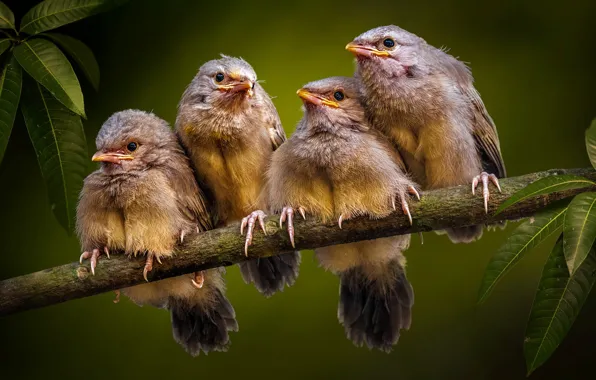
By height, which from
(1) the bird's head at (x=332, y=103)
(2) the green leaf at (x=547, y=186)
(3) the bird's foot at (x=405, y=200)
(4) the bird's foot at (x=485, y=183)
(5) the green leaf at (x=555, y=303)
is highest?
(1) the bird's head at (x=332, y=103)

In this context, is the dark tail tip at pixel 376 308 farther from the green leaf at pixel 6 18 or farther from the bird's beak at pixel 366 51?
the green leaf at pixel 6 18

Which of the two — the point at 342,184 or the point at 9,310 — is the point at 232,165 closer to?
the point at 342,184

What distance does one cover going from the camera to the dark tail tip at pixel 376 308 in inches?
133

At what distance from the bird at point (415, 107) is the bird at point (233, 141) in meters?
0.38

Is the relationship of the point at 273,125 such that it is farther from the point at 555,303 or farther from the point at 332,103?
the point at 555,303

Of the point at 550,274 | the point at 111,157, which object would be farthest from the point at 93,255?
the point at 550,274

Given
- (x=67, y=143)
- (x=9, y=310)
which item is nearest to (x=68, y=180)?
(x=67, y=143)

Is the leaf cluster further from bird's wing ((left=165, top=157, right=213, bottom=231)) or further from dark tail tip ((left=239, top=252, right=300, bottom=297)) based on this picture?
bird's wing ((left=165, top=157, right=213, bottom=231))

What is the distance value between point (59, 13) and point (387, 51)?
109 centimetres

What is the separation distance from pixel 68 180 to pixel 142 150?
11.3 inches

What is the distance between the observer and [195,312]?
3428mm

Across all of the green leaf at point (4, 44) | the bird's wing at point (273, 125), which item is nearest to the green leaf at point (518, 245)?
Answer: the bird's wing at point (273, 125)

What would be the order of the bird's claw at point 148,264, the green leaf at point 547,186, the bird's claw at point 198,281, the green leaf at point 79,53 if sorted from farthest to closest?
the bird's claw at point 198,281 → the green leaf at point 79,53 → the bird's claw at point 148,264 → the green leaf at point 547,186

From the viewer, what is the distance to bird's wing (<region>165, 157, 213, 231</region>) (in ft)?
10.3
